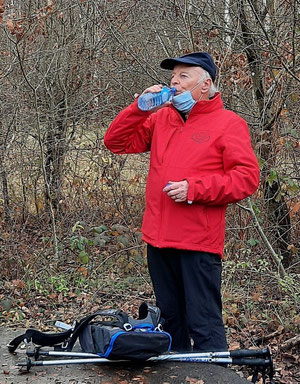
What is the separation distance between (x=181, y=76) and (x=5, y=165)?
4.29 metres

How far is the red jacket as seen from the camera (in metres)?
3.79

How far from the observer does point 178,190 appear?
3732mm

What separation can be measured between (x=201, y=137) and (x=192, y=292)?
0.97 metres

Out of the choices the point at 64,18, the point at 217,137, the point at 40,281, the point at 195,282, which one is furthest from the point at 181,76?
the point at 64,18

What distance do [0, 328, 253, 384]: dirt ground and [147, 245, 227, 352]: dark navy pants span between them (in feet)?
0.57

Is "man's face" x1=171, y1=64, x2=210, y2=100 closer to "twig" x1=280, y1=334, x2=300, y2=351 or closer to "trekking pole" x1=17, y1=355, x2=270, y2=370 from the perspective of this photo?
"trekking pole" x1=17, y1=355, x2=270, y2=370

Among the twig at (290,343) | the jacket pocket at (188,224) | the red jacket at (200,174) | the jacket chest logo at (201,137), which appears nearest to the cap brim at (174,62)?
the red jacket at (200,174)

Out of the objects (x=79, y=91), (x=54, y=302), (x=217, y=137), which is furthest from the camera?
(x=79, y=91)

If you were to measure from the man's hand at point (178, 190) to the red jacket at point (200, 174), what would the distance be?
0.10 ft

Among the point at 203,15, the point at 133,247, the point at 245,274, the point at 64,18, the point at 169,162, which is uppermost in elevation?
the point at 64,18

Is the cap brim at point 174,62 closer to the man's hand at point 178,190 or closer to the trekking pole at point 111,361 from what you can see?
the man's hand at point 178,190

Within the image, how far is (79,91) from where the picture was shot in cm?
849

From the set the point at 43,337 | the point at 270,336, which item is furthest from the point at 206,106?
the point at 270,336

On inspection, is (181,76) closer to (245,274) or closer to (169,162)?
(169,162)
